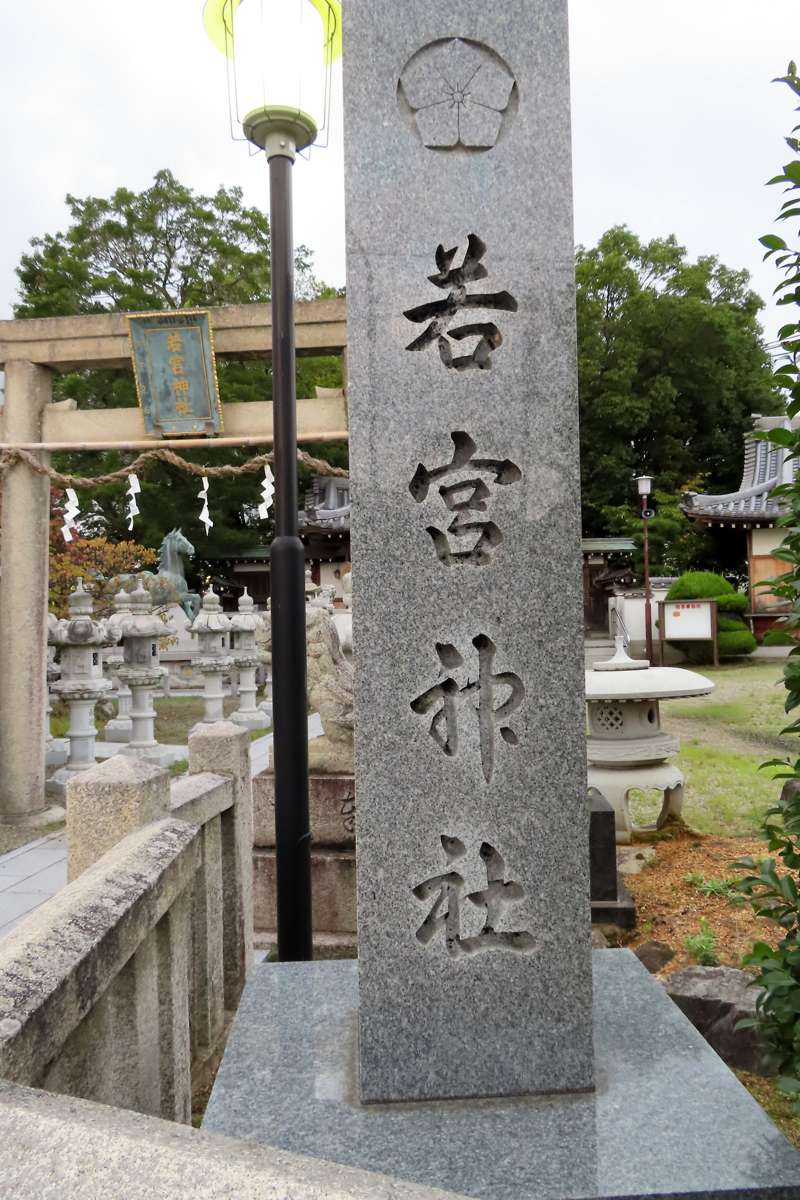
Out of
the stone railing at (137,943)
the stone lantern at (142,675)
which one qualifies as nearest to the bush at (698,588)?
the stone lantern at (142,675)

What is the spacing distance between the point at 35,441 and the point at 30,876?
12.2 feet

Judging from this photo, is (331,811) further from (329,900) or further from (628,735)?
(628,735)

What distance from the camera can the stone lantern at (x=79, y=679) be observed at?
8.45 m

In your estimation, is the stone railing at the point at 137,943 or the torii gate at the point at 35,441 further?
the torii gate at the point at 35,441

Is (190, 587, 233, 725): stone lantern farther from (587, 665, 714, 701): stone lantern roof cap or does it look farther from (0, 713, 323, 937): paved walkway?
(587, 665, 714, 701): stone lantern roof cap

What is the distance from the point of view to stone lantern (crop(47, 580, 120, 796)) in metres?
8.45

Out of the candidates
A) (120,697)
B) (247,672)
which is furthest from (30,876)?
(247,672)

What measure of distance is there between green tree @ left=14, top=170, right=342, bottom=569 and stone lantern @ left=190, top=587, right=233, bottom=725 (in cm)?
1068

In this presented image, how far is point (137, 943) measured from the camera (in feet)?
6.42

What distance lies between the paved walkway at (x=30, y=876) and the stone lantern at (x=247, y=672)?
4269 millimetres

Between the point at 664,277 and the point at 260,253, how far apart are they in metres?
14.9

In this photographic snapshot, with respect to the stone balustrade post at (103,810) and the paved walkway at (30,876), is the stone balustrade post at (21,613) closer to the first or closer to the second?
the paved walkway at (30,876)

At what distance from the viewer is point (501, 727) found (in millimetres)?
1942

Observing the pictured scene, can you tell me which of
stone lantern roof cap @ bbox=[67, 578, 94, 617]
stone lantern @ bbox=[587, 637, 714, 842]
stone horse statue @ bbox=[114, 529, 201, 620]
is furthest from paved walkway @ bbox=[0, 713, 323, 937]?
stone horse statue @ bbox=[114, 529, 201, 620]
